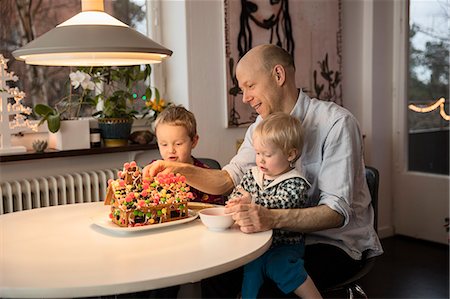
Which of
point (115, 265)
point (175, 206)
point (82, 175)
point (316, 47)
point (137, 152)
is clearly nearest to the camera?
point (115, 265)

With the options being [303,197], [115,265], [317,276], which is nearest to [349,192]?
[303,197]

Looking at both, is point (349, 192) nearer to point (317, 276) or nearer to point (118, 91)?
point (317, 276)

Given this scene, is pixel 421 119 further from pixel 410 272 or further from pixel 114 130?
pixel 114 130

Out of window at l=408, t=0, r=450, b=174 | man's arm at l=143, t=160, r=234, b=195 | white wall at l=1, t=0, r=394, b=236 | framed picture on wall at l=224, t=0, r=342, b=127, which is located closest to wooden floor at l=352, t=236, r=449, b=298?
white wall at l=1, t=0, r=394, b=236

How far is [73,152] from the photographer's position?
2912mm

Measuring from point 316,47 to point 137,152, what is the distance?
4.72 ft

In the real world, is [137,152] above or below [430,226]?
above

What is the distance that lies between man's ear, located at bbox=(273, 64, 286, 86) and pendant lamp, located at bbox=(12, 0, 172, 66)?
49 cm

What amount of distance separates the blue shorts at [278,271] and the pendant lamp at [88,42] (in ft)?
2.30

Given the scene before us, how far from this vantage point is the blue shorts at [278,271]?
5.76ft

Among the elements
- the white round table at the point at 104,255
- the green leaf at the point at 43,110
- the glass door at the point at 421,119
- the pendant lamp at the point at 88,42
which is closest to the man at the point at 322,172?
the white round table at the point at 104,255

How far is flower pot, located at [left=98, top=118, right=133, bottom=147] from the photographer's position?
10.0ft

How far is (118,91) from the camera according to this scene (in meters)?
3.11

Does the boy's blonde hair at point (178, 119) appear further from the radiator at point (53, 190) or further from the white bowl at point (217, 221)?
the radiator at point (53, 190)
